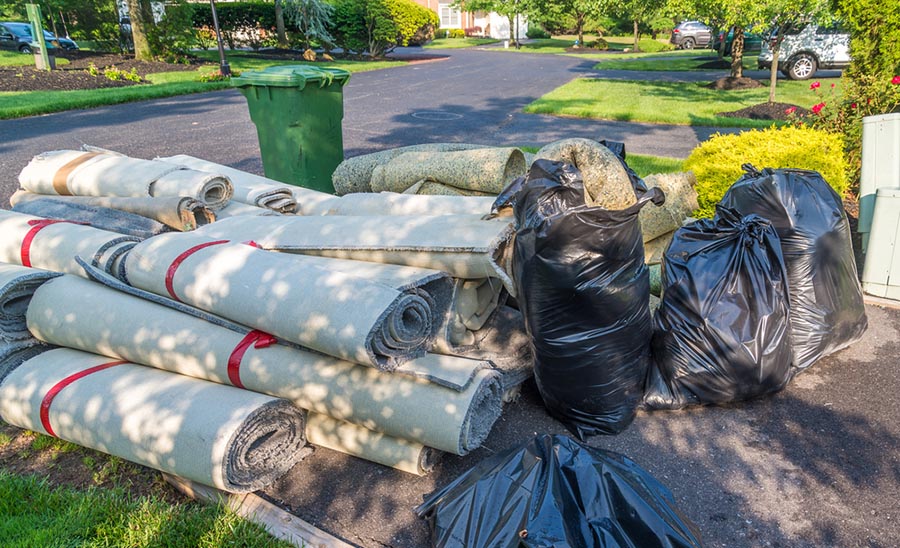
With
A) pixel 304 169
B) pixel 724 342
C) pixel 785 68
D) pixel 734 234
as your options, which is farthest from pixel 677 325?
pixel 785 68

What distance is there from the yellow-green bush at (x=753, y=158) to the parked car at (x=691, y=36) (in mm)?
30966

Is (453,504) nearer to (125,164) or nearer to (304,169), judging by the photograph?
(125,164)

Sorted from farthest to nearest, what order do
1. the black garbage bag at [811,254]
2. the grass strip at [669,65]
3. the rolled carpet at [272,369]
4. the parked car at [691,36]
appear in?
1. the parked car at [691,36]
2. the grass strip at [669,65]
3. the black garbage bag at [811,254]
4. the rolled carpet at [272,369]

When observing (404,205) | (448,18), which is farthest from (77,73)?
(448,18)

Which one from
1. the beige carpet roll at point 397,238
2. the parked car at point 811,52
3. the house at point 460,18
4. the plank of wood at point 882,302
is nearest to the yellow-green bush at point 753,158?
the plank of wood at point 882,302

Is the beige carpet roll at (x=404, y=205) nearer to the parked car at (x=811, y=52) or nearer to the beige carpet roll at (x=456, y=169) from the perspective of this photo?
the beige carpet roll at (x=456, y=169)

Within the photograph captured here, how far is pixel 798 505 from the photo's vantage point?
8.04 ft

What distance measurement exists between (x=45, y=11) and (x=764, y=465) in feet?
102

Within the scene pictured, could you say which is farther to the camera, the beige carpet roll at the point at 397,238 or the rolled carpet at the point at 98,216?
the rolled carpet at the point at 98,216

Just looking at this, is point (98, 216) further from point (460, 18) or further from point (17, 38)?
point (460, 18)

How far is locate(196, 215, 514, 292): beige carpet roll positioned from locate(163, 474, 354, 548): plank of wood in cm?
124

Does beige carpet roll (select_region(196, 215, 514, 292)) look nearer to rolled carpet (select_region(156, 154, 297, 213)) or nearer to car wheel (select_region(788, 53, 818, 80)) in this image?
rolled carpet (select_region(156, 154, 297, 213))

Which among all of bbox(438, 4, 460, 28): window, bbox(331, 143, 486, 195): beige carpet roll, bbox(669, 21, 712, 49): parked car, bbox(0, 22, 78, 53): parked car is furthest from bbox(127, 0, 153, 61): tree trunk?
bbox(438, 4, 460, 28): window

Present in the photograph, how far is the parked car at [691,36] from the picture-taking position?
3228 centimetres
